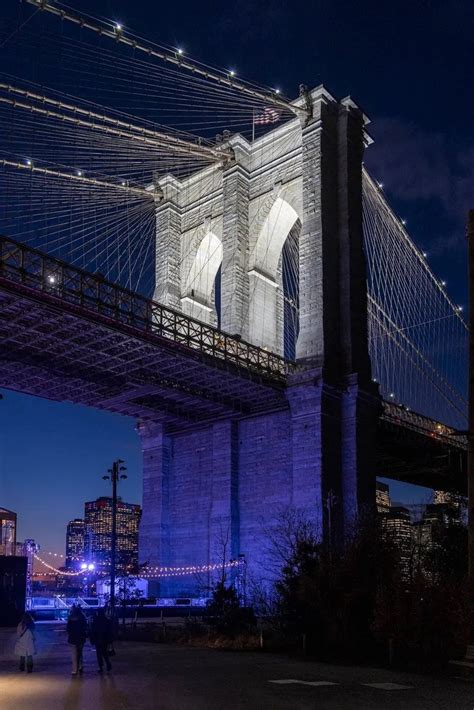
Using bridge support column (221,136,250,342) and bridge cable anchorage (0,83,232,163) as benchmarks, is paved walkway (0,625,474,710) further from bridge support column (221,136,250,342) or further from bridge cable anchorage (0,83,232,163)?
bridge support column (221,136,250,342)

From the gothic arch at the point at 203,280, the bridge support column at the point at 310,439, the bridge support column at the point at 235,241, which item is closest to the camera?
the bridge support column at the point at 310,439

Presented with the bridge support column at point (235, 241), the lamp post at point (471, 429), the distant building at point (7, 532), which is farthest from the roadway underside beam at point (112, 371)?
the lamp post at point (471, 429)

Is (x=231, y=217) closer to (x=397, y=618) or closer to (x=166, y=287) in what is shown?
(x=166, y=287)

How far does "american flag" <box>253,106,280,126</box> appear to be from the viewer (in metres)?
47.0

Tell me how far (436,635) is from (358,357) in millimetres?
24135

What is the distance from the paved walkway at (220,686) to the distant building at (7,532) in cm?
1891

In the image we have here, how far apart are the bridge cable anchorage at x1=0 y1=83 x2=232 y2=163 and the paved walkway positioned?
2383 cm

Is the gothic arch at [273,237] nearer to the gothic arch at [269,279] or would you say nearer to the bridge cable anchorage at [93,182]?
the gothic arch at [269,279]

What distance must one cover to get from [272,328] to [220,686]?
1362 inches

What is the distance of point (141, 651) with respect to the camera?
2528 cm

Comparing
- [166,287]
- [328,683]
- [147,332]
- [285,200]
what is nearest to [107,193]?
[166,287]

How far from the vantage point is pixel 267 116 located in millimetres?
48625

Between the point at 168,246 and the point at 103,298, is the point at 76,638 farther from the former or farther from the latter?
the point at 168,246

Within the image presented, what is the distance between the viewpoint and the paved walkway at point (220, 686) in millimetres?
13828
